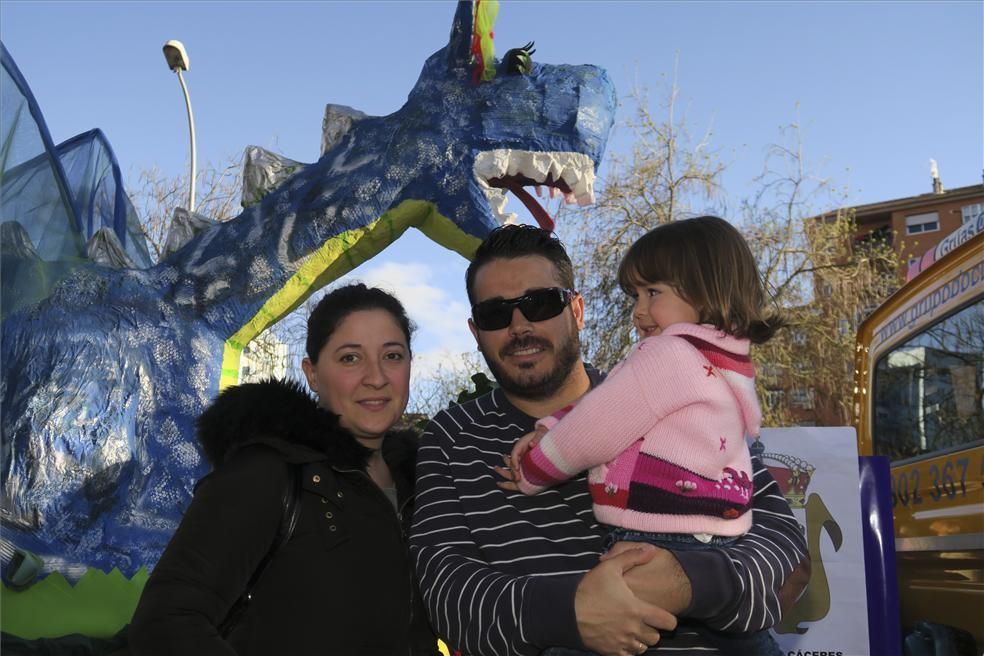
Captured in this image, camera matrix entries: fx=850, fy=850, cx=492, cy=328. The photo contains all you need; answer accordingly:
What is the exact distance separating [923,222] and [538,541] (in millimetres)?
44600

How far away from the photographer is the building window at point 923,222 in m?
40.5

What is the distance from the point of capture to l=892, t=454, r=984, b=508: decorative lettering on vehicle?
354cm

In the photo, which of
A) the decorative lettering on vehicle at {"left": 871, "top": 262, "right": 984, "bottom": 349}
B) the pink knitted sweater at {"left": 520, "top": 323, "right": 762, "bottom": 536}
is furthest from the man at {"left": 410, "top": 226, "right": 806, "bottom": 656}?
the decorative lettering on vehicle at {"left": 871, "top": 262, "right": 984, "bottom": 349}

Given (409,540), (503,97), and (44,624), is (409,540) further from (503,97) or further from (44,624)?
(503,97)

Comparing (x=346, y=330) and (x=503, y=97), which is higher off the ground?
(x=503, y=97)

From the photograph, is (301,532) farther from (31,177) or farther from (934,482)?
(31,177)

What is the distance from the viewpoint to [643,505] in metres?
1.76

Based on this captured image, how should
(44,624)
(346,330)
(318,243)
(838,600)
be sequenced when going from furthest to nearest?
(318,243), (44,624), (838,600), (346,330)

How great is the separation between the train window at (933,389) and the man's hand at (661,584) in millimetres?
2682

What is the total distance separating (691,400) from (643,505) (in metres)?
0.24

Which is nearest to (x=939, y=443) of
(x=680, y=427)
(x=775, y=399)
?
(x=680, y=427)

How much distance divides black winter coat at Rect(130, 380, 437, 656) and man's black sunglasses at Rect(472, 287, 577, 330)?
49 centimetres

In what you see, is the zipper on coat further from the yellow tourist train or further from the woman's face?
the yellow tourist train

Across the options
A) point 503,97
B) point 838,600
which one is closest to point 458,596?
point 838,600
